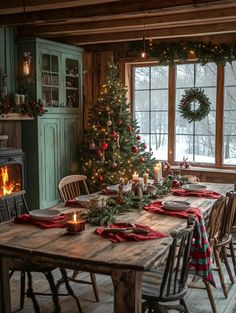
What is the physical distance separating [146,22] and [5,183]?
2705 millimetres

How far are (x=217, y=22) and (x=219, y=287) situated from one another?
3.41 metres

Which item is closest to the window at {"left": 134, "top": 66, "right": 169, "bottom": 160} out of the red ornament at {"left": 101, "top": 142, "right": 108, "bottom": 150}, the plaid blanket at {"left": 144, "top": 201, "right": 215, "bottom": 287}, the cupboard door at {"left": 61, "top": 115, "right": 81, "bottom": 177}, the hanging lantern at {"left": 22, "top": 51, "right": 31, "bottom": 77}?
the cupboard door at {"left": 61, "top": 115, "right": 81, "bottom": 177}

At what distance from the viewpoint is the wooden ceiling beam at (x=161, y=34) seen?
543cm

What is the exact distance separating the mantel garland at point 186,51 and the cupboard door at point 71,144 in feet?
4.80

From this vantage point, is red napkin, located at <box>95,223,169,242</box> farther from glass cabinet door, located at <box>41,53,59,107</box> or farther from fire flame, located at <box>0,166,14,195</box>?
glass cabinet door, located at <box>41,53,59,107</box>

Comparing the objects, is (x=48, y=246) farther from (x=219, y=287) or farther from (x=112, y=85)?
(x=112, y=85)

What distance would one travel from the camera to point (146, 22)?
5.12 meters

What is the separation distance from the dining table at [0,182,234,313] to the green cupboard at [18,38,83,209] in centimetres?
288

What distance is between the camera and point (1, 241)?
248 centimetres

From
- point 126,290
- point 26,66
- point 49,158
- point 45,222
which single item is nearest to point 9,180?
point 49,158

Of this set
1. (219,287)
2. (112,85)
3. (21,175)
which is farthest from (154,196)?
(112,85)

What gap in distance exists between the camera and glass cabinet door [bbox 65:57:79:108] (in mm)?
6254

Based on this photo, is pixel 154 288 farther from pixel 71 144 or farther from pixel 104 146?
pixel 71 144

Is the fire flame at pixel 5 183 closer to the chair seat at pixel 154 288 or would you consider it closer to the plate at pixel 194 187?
the plate at pixel 194 187
